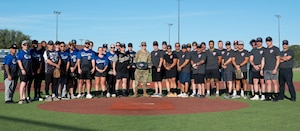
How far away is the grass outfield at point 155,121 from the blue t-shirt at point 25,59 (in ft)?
7.39

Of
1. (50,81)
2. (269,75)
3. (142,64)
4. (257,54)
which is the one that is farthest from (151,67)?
(269,75)

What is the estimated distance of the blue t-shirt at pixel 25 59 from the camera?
1039 cm

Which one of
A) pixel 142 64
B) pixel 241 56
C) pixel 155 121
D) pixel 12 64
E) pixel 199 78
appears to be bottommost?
pixel 155 121

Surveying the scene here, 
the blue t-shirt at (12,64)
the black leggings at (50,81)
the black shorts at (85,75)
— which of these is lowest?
the black leggings at (50,81)

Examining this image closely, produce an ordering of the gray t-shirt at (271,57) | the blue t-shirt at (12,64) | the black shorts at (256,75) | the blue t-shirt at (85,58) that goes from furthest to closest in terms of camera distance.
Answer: the blue t-shirt at (85,58) < the black shorts at (256,75) < the gray t-shirt at (271,57) < the blue t-shirt at (12,64)

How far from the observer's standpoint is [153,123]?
6.77 m

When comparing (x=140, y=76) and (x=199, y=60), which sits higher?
(x=199, y=60)

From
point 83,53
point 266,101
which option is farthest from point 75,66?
point 266,101

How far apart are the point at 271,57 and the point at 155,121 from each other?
19.9 feet

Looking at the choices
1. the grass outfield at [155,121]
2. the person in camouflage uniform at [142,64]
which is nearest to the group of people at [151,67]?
the person in camouflage uniform at [142,64]

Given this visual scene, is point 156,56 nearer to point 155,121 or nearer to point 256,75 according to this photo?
point 256,75

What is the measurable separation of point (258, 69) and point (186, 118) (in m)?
5.35

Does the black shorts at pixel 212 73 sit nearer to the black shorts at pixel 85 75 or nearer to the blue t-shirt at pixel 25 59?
the black shorts at pixel 85 75

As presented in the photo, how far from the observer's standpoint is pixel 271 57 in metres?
11.2
